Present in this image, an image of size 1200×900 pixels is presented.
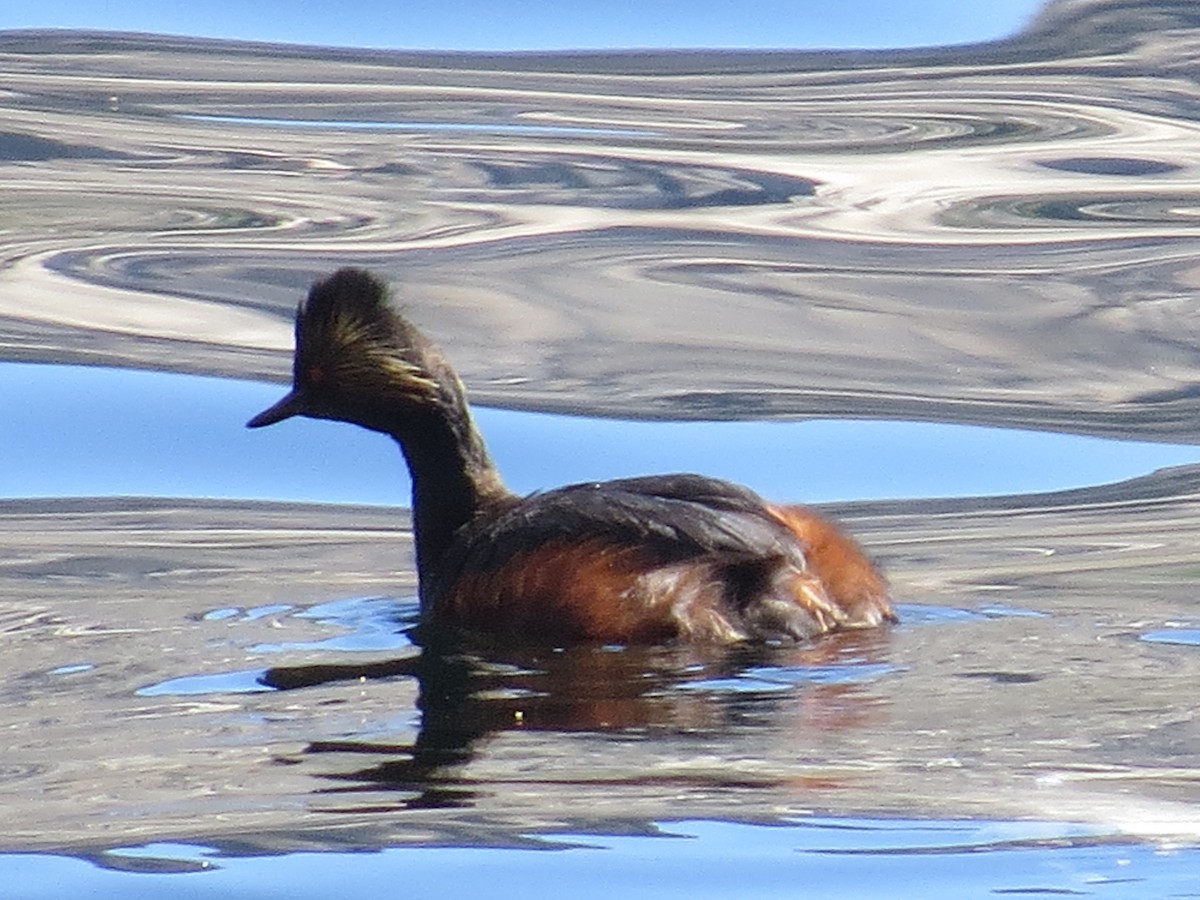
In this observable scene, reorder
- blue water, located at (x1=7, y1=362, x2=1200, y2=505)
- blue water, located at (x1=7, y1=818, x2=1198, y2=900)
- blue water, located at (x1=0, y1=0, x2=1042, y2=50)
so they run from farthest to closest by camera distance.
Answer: blue water, located at (x1=0, y1=0, x2=1042, y2=50)
blue water, located at (x1=7, y1=362, x2=1200, y2=505)
blue water, located at (x1=7, y1=818, x2=1198, y2=900)

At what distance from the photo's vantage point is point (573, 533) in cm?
536

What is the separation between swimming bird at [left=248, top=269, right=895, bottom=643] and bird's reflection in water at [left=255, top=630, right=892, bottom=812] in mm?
62

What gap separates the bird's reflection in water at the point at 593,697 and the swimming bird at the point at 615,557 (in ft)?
0.20

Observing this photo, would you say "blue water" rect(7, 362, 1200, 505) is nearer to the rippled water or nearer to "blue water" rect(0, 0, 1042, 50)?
the rippled water

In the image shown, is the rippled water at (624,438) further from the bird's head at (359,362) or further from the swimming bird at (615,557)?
the bird's head at (359,362)

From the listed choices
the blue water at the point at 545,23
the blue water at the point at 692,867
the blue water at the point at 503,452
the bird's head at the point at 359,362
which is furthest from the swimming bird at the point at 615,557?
the blue water at the point at 545,23

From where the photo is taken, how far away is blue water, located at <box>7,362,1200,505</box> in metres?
6.82

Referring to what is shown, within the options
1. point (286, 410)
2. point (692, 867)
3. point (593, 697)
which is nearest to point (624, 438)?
point (286, 410)

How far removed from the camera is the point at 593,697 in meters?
4.82

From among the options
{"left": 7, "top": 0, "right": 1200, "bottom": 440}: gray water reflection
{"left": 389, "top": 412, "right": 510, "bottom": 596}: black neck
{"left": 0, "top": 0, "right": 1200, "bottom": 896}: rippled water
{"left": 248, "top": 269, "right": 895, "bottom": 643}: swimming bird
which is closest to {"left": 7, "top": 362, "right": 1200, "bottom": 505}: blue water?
{"left": 0, "top": 0, "right": 1200, "bottom": 896}: rippled water

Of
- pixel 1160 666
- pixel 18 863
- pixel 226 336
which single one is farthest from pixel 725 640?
pixel 226 336

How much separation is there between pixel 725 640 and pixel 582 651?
0.26 metres

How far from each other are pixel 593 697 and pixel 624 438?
2.25m

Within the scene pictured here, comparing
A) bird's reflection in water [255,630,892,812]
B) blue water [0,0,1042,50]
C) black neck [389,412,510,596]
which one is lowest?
bird's reflection in water [255,630,892,812]
